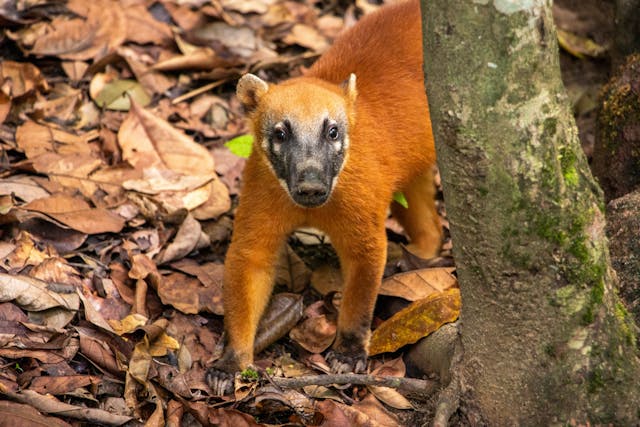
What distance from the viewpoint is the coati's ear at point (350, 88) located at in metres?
5.46

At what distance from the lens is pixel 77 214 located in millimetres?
5809

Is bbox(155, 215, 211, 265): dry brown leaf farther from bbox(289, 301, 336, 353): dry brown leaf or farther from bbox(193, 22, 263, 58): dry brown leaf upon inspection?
bbox(193, 22, 263, 58): dry brown leaf

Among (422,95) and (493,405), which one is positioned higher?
(422,95)

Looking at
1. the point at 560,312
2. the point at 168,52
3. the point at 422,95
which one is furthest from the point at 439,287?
the point at 168,52

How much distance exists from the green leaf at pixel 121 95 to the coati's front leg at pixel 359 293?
9.01 feet

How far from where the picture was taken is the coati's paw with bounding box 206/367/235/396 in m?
4.96

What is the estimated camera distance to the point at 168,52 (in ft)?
25.8

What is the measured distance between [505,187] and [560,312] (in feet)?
2.19

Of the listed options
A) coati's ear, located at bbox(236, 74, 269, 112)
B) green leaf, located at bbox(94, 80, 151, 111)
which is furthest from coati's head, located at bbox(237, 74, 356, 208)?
green leaf, located at bbox(94, 80, 151, 111)

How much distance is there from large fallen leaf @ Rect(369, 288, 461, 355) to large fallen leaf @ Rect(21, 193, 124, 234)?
2132mm

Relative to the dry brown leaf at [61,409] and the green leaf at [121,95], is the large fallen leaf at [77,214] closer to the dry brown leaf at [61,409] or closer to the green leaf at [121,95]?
the green leaf at [121,95]

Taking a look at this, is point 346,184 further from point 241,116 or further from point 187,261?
point 241,116

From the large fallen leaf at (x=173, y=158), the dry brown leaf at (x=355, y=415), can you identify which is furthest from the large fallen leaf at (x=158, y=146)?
the dry brown leaf at (x=355, y=415)

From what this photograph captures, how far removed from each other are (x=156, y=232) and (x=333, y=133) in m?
1.69
